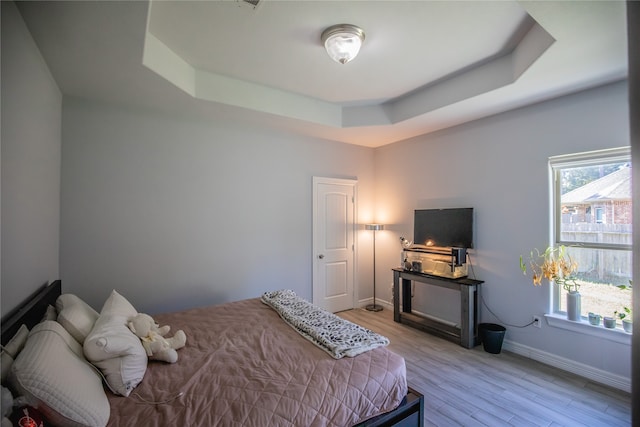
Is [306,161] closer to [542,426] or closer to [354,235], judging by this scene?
[354,235]

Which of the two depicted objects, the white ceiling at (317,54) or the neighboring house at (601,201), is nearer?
the white ceiling at (317,54)

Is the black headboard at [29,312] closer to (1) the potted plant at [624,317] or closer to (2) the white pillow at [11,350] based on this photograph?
(2) the white pillow at [11,350]

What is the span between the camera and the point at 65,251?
280 centimetres

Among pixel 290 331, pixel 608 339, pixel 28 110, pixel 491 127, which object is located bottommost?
pixel 608 339

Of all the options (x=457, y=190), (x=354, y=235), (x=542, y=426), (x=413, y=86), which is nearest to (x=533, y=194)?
(x=457, y=190)

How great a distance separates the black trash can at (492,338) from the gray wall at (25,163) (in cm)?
390

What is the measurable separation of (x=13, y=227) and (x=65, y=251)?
4.41 feet

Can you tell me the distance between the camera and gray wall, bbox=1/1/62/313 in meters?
1.56

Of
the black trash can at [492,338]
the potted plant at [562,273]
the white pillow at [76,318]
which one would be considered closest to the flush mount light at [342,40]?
the white pillow at [76,318]

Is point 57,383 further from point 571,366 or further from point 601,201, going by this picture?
point 601,201

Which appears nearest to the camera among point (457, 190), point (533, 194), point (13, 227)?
point (13, 227)

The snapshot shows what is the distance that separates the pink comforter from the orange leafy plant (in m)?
2.07

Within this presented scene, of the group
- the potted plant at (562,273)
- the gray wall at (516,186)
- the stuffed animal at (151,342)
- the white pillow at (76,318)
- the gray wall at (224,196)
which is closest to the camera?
the white pillow at (76,318)

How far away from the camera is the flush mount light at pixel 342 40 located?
223cm
